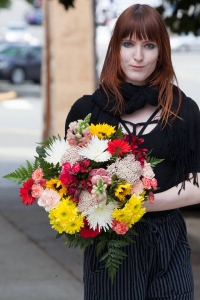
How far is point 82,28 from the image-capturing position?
1053 centimetres

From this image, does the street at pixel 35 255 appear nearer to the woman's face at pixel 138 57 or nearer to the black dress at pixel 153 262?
the black dress at pixel 153 262

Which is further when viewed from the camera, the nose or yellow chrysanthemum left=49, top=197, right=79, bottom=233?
the nose

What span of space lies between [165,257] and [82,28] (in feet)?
26.5

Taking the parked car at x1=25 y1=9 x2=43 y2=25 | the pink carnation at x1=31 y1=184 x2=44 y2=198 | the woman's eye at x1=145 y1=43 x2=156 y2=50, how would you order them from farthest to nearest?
1. the parked car at x1=25 y1=9 x2=43 y2=25
2. the woman's eye at x1=145 y1=43 x2=156 y2=50
3. the pink carnation at x1=31 y1=184 x2=44 y2=198

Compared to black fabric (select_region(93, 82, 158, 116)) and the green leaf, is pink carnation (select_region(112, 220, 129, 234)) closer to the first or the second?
the green leaf

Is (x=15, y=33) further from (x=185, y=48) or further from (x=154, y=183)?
(x=154, y=183)

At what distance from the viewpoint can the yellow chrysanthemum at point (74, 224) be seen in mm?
2451

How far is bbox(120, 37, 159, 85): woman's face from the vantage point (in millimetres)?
2742

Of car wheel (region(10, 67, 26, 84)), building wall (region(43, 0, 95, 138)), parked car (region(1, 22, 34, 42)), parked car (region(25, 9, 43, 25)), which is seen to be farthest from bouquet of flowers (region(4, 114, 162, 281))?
parked car (region(25, 9, 43, 25))

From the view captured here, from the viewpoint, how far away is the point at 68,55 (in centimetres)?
1066

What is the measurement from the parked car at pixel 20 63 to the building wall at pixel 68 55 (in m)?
16.3

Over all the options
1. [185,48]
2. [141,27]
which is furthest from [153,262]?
[185,48]

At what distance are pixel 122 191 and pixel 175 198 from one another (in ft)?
1.01

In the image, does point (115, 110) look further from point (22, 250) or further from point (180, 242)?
point (22, 250)
